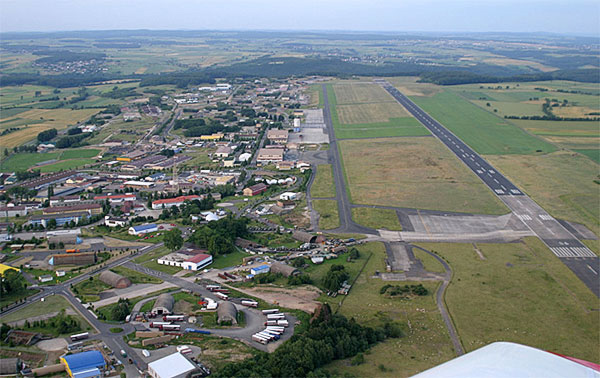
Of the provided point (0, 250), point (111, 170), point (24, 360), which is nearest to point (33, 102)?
point (111, 170)

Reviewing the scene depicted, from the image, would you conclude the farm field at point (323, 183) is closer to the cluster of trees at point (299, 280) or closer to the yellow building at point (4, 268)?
the cluster of trees at point (299, 280)

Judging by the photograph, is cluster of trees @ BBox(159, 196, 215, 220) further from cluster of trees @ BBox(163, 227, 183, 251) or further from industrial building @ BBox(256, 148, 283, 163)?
industrial building @ BBox(256, 148, 283, 163)

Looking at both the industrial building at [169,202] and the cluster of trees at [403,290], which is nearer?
the cluster of trees at [403,290]

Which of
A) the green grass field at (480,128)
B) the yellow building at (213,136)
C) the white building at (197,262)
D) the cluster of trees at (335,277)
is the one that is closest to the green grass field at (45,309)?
the white building at (197,262)

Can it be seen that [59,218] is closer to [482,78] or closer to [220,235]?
[220,235]

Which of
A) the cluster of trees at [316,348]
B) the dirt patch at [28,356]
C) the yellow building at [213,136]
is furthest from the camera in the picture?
the yellow building at [213,136]

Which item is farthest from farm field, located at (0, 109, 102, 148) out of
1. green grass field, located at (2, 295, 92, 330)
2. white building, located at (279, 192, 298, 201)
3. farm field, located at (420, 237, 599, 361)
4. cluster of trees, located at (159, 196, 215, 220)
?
farm field, located at (420, 237, 599, 361)

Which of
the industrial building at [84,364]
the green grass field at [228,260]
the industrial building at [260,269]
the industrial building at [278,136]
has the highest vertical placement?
the industrial building at [278,136]

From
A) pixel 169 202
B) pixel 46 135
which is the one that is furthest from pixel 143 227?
pixel 46 135
